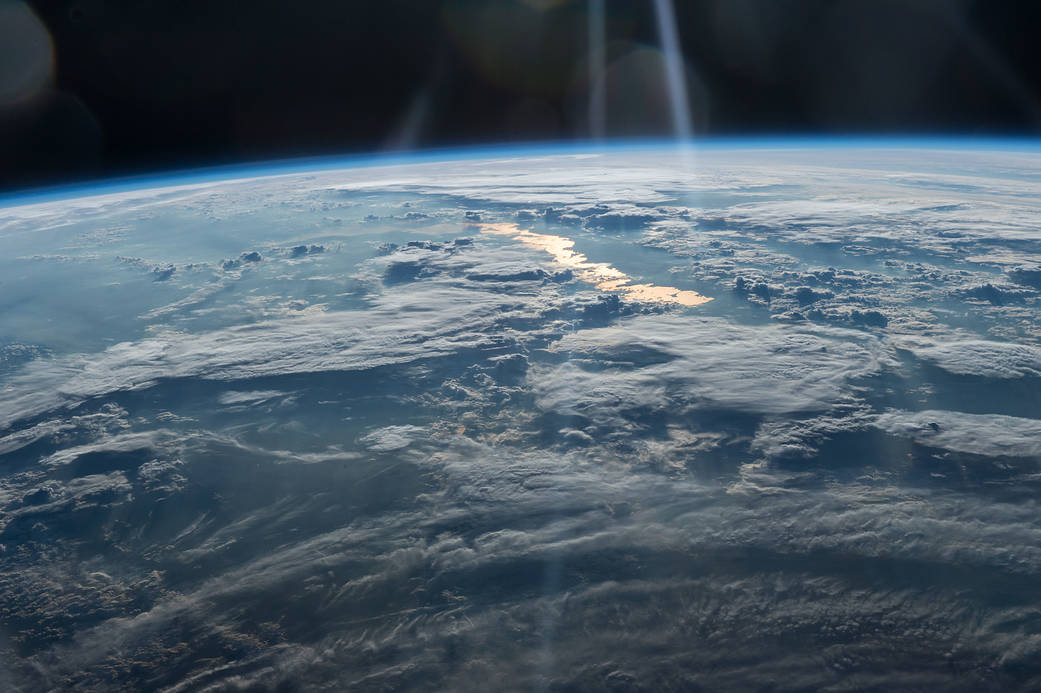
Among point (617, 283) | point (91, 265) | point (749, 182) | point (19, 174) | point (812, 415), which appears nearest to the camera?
point (19, 174)

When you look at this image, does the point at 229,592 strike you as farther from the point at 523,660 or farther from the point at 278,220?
the point at 278,220

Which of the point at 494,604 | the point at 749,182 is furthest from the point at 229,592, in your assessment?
the point at 749,182

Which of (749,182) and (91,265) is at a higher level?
(749,182)

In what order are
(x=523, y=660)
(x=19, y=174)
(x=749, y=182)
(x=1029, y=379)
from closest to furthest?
(x=19, y=174) → (x=523, y=660) → (x=1029, y=379) → (x=749, y=182)

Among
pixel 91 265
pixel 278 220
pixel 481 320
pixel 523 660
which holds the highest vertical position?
pixel 278 220

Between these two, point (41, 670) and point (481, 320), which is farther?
point (481, 320)

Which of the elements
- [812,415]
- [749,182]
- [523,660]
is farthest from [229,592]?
[749,182]

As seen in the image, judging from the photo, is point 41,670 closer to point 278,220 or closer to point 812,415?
point 812,415
